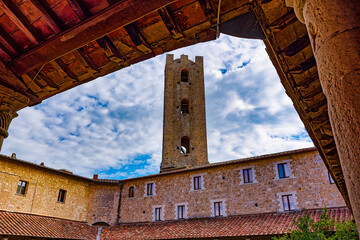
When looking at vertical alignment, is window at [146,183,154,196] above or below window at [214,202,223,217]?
above

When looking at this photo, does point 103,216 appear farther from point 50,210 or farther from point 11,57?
point 11,57

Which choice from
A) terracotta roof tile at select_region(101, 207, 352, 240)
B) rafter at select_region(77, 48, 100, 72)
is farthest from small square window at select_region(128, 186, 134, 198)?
rafter at select_region(77, 48, 100, 72)

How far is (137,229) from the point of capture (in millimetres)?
19734

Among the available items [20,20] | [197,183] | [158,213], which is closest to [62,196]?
[158,213]

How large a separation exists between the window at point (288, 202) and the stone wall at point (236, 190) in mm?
226

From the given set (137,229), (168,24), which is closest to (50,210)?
(137,229)

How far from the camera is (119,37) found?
11.5 feet

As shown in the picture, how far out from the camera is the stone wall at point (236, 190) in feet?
54.2

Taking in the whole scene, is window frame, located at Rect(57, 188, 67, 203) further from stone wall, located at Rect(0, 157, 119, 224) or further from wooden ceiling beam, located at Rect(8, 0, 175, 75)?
wooden ceiling beam, located at Rect(8, 0, 175, 75)

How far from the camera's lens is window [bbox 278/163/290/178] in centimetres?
1753

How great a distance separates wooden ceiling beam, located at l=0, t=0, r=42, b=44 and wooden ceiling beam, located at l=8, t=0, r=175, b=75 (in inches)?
4.8

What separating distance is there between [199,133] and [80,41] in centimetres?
2683

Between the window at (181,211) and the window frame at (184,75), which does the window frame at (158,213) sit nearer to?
the window at (181,211)

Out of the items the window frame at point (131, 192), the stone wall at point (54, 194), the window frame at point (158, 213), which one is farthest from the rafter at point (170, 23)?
the window frame at point (131, 192)
